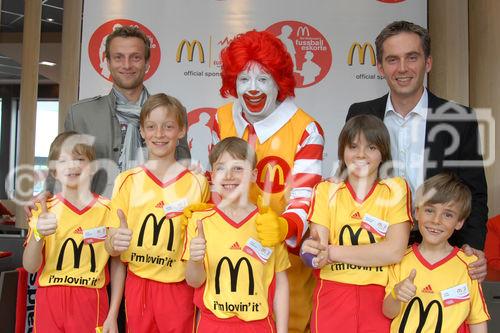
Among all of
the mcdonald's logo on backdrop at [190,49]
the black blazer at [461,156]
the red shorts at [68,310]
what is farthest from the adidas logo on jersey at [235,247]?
the mcdonald's logo on backdrop at [190,49]

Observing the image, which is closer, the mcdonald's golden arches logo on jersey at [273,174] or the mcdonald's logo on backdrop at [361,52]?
the mcdonald's golden arches logo on jersey at [273,174]

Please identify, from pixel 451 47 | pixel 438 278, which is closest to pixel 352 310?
pixel 438 278

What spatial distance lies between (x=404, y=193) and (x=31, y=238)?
137 centimetres

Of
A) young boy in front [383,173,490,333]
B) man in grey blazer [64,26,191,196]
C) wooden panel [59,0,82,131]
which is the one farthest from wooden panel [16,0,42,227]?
young boy in front [383,173,490,333]

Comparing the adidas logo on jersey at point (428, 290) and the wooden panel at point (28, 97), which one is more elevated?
the wooden panel at point (28, 97)

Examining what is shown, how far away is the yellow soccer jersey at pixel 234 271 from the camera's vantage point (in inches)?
77.1

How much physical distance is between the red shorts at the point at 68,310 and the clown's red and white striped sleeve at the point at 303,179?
780mm

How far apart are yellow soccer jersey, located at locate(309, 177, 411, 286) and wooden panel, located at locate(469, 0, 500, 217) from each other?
2.27 m

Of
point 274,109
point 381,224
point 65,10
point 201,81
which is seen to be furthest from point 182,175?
point 65,10

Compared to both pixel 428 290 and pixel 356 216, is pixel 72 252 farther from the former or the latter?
pixel 428 290

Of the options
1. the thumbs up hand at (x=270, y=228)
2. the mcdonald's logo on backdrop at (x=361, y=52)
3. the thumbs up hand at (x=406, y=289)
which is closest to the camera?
the thumbs up hand at (x=406, y=289)

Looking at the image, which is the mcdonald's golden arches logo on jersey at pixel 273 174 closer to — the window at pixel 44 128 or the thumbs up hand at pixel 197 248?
the thumbs up hand at pixel 197 248

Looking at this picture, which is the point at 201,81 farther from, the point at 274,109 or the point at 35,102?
the point at 274,109

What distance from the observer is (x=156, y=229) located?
Answer: 213cm
